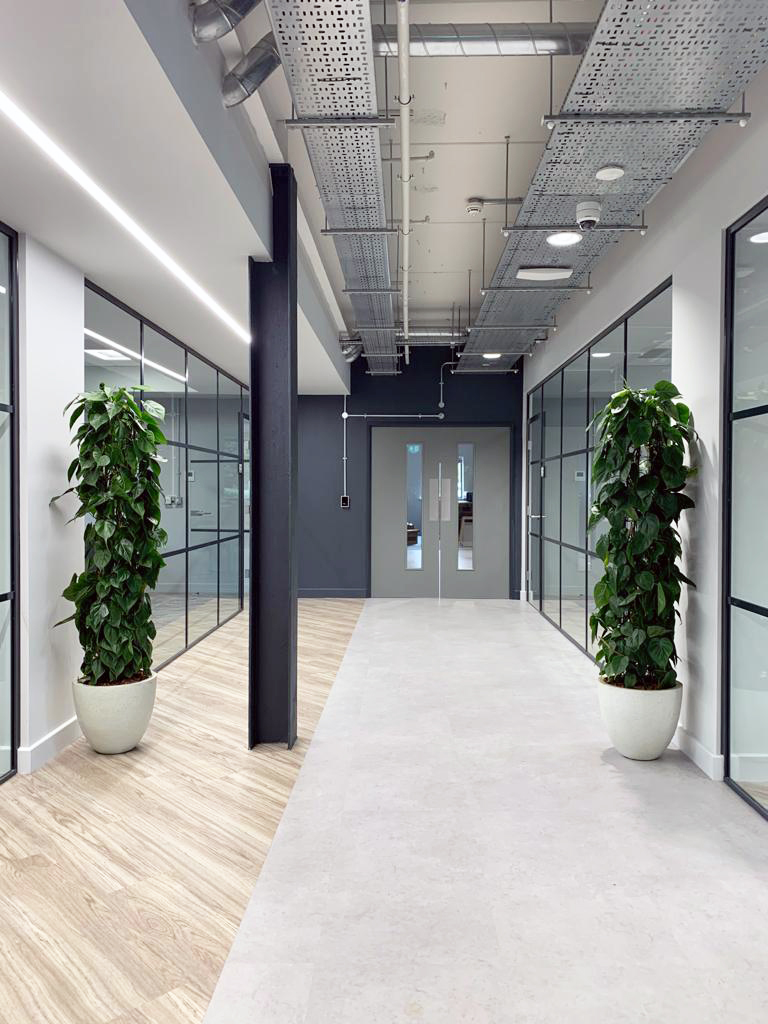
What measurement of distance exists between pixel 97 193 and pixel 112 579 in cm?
174

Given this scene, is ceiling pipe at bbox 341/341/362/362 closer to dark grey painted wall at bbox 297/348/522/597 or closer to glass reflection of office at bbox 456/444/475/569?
dark grey painted wall at bbox 297/348/522/597

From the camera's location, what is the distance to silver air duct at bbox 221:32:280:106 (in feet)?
8.47

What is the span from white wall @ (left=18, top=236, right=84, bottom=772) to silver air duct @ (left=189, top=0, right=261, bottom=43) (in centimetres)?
152

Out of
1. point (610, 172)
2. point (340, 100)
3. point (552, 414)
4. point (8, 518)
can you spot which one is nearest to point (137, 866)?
point (8, 518)

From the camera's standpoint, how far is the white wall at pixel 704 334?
302 cm

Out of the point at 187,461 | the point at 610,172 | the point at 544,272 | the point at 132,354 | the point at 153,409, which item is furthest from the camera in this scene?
the point at 187,461

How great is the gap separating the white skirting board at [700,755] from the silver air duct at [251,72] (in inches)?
134

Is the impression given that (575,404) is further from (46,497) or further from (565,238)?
(46,497)

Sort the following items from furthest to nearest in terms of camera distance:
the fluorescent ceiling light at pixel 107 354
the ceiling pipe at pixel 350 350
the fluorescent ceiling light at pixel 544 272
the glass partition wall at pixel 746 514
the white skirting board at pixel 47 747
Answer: the ceiling pipe at pixel 350 350 < the fluorescent ceiling light at pixel 544 272 < the fluorescent ceiling light at pixel 107 354 < the white skirting board at pixel 47 747 < the glass partition wall at pixel 746 514

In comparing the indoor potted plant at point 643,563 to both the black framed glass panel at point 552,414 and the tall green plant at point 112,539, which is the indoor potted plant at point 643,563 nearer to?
the tall green plant at point 112,539

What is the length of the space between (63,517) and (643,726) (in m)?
3.09

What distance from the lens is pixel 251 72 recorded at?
8.65ft

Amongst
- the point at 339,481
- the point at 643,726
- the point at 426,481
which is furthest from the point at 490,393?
the point at 643,726

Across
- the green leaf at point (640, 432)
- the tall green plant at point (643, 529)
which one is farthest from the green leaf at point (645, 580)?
the green leaf at point (640, 432)
